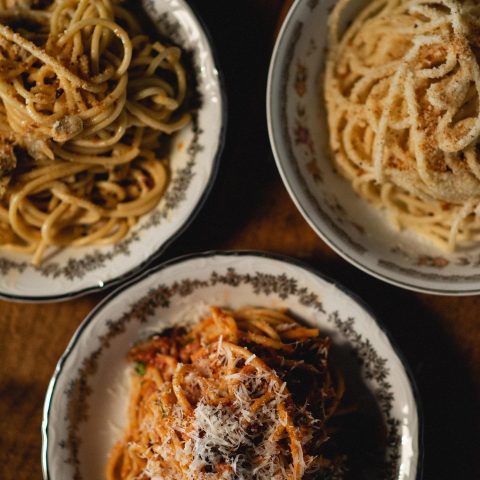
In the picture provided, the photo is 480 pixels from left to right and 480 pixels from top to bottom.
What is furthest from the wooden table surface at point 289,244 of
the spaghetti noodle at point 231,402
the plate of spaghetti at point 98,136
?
the spaghetti noodle at point 231,402

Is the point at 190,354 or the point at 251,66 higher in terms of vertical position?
the point at 251,66

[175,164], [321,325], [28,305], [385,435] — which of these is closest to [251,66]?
[175,164]

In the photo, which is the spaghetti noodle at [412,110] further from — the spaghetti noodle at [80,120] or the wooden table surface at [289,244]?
the spaghetti noodle at [80,120]

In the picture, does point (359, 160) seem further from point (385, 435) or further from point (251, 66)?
point (385, 435)

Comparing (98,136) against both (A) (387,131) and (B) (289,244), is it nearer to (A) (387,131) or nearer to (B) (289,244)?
(B) (289,244)

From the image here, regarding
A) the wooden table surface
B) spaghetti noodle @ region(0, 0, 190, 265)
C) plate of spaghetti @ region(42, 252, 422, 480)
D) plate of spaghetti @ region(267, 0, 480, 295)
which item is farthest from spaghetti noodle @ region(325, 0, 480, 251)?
spaghetti noodle @ region(0, 0, 190, 265)

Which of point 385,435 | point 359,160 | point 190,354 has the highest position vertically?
point 359,160

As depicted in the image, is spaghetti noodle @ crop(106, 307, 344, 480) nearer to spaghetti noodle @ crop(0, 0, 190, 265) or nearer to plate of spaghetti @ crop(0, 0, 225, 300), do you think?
plate of spaghetti @ crop(0, 0, 225, 300)
